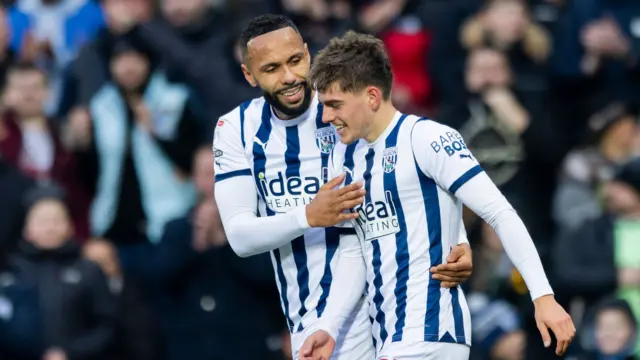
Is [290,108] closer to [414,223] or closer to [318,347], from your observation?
[414,223]

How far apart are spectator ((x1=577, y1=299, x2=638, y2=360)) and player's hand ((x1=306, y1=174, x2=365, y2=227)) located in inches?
136

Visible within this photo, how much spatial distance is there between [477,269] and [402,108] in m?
1.45

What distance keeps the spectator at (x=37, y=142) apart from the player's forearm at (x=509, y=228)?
548 cm

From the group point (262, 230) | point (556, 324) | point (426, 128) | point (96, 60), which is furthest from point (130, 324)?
point (556, 324)

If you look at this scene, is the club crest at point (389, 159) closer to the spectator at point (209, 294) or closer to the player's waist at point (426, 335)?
the player's waist at point (426, 335)

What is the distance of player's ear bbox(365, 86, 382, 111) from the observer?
578 cm

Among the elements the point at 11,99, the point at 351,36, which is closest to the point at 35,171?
the point at 11,99

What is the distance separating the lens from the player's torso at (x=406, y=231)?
18.8 feet

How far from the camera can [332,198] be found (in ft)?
18.8

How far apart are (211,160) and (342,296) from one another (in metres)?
4.02

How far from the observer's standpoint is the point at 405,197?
575cm

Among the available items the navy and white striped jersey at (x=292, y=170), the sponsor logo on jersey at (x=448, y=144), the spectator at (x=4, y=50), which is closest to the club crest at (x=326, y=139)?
the navy and white striped jersey at (x=292, y=170)

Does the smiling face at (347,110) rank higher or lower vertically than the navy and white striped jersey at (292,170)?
higher

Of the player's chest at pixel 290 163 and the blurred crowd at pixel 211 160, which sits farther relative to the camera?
the blurred crowd at pixel 211 160
